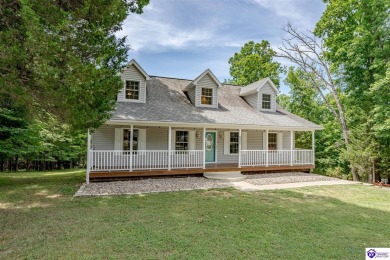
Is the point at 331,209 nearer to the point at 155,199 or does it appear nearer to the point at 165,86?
the point at 155,199

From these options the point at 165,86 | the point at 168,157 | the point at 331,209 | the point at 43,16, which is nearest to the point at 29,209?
the point at 43,16

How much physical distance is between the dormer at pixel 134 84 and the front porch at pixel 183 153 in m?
1.74

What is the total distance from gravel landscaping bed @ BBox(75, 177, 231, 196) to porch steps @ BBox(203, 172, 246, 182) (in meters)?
0.63

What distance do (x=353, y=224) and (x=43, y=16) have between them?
29.7 ft

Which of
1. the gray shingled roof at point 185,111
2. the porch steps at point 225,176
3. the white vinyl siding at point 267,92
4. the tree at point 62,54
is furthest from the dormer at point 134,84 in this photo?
the white vinyl siding at point 267,92

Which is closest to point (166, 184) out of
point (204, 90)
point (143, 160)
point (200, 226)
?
point (143, 160)

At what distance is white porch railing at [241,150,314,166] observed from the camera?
1376 centimetres

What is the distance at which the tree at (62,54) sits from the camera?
5434mm

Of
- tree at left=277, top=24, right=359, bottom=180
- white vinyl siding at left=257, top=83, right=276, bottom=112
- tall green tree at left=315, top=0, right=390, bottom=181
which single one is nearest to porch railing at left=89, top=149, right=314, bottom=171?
white vinyl siding at left=257, top=83, right=276, bottom=112

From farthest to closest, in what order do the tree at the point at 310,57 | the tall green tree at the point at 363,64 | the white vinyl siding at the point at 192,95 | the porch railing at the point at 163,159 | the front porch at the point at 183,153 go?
the tree at the point at 310,57 < the white vinyl siding at the point at 192,95 < the tall green tree at the point at 363,64 < the front porch at the point at 183,153 < the porch railing at the point at 163,159

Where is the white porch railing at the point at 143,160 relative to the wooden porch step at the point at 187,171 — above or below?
above

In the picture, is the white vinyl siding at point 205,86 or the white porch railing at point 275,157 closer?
the white porch railing at point 275,157

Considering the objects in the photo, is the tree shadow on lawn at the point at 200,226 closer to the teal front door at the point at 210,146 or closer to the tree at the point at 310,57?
the teal front door at the point at 210,146

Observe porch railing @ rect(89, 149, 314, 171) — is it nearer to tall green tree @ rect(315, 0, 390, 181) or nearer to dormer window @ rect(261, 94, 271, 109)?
dormer window @ rect(261, 94, 271, 109)
